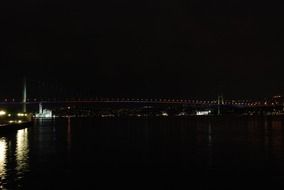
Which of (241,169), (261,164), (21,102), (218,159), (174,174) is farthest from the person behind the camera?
(21,102)

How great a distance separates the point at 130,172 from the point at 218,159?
3.88m

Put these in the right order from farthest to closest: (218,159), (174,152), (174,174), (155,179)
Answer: (174,152), (218,159), (174,174), (155,179)

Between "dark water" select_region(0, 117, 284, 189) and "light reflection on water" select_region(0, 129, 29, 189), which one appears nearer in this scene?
"light reflection on water" select_region(0, 129, 29, 189)

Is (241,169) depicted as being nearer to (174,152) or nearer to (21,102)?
A: (174,152)

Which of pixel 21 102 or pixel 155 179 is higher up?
pixel 21 102

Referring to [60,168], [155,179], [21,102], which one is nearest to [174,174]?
[155,179]

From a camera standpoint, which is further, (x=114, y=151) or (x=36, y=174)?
(x=114, y=151)

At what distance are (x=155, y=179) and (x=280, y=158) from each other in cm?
577

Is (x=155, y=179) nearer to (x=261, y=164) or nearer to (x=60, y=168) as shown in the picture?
(x=60, y=168)

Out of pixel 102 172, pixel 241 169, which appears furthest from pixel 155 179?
pixel 241 169

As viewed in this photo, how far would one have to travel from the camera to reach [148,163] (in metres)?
14.2

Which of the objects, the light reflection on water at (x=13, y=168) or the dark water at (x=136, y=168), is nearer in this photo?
the light reflection on water at (x=13, y=168)

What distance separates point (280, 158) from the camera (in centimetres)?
1539

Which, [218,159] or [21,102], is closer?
[218,159]
